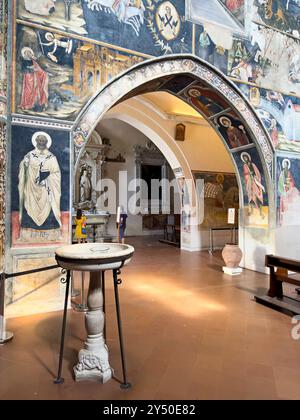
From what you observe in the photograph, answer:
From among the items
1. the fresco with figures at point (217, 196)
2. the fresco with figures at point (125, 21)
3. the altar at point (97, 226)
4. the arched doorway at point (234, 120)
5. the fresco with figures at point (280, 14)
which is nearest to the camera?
the fresco with figures at point (125, 21)

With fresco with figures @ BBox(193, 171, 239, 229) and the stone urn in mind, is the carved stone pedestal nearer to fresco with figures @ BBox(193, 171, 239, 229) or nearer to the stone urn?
the stone urn

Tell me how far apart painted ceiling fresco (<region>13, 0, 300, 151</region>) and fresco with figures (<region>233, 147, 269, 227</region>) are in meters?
0.75

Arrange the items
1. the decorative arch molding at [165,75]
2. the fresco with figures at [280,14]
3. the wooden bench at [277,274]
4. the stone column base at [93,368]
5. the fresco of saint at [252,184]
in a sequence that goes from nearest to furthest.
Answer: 1. the stone column base at [93,368]
2. the wooden bench at [277,274]
3. the decorative arch molding at [165,75]
4. the fresco with figures at [280,14]
5. the fresco of saint at [252,184]

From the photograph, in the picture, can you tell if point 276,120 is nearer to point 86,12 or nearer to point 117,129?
point 86,12

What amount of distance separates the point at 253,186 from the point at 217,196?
3.81m

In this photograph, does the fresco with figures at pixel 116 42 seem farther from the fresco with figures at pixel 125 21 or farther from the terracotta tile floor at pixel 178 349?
the terracotta tile floor at pixel 178 349

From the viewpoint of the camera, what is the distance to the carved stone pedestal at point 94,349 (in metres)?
2.90

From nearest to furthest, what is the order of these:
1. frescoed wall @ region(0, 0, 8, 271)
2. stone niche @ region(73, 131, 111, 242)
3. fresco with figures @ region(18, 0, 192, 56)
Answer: frescoed wall @ region(0, 0, 8, 271), fresco with figures @ region(18, 0, 192, 56), stone niche @ region(73, 131, 111, 242)

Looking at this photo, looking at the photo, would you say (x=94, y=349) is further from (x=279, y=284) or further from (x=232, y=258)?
(x=232, y=258)

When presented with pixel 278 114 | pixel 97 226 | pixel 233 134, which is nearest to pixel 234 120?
pixel 233 134

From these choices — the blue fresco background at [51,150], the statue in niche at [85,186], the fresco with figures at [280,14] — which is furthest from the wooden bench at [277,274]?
the statue in niche at [85,186]

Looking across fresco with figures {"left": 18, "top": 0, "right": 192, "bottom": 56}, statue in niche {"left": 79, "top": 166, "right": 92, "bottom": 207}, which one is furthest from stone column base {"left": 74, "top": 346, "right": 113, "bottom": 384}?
statue in niche {"left": 79, "top": 166, "right": 92, "bottom": 207}

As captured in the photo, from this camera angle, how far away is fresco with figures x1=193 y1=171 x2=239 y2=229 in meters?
11.3

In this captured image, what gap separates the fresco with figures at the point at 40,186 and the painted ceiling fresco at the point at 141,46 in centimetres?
44
